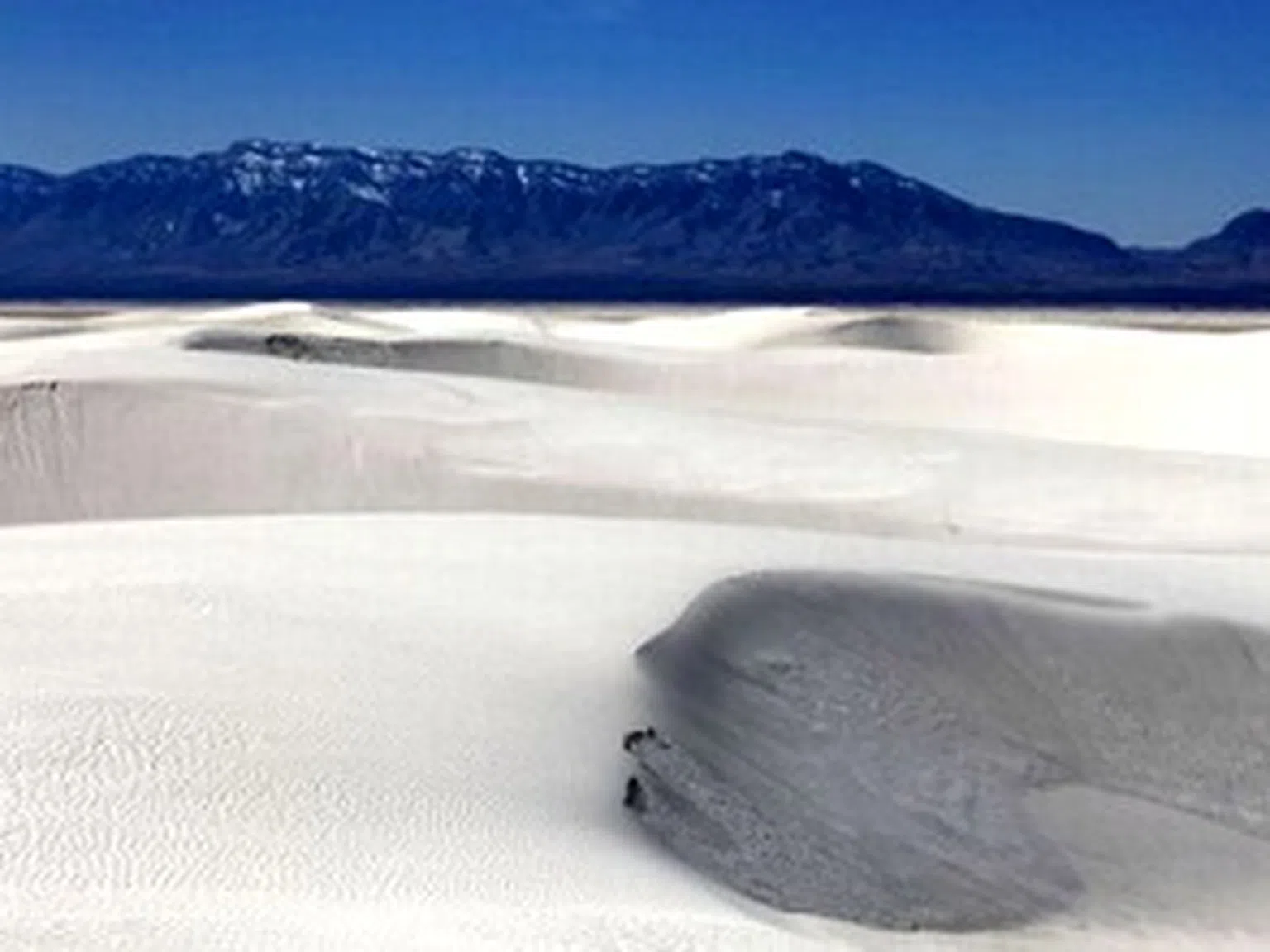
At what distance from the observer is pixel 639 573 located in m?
14.0

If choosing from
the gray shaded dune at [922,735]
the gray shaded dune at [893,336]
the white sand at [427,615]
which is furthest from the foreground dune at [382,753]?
the gray shaded dune at [893,336]

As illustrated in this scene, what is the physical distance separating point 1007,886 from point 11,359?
→ 21468 millimetres

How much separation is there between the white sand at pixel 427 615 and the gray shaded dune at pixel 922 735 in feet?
0.98

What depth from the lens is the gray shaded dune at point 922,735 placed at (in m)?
10.3

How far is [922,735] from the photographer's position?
12.4 metres

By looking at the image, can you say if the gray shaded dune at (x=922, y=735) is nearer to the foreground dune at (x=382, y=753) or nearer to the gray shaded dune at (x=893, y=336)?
the foreground dune at (x=382, y=753)

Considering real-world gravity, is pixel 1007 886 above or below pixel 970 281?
above

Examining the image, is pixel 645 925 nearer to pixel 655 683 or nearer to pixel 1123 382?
pixel 655 683

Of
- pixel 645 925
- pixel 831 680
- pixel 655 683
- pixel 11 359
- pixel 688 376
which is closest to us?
pixel 645 925

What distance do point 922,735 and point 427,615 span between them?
2.77 meters

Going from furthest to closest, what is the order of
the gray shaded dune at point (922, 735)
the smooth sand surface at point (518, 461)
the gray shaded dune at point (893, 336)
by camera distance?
the gray shaded dune at point (893, 336) → the smooth sand surface at point (518, 461) → the gray shaded dune at point (922, 735)

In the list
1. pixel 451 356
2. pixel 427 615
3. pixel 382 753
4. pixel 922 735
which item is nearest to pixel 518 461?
pixel 427 615

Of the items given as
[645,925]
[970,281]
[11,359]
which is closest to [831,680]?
[645,925]

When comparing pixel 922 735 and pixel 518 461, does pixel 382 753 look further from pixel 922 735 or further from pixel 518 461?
pixel 518 461
